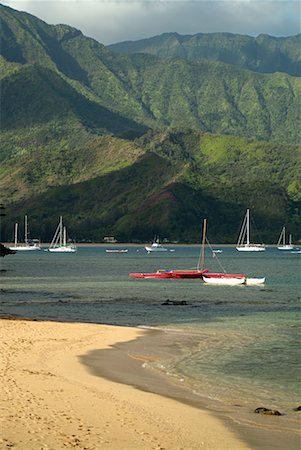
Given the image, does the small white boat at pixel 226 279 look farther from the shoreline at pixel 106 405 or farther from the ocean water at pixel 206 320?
the shoreline at pixel 106 405

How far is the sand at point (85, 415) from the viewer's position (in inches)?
952

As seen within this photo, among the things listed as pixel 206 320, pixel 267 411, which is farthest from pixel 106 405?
pixel 206 320

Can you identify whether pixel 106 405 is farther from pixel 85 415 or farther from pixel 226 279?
pixel 226 279

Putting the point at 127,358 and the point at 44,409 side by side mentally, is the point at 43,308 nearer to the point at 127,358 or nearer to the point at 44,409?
the point at 127,358

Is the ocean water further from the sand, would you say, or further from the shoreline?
the sand

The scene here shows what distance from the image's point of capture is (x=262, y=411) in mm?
30297

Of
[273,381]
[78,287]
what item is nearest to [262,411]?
[273,381]

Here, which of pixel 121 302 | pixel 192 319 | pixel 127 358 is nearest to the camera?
pixel 127 358

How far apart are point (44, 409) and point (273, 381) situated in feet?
46.7

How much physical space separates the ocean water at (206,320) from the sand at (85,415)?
12.1 feet

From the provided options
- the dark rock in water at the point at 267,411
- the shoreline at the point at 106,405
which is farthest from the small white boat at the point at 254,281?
the dark rock in water at the point at 267,411

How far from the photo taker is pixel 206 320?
6831cm

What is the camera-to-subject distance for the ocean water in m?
36.9

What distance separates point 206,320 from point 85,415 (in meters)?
41.4
